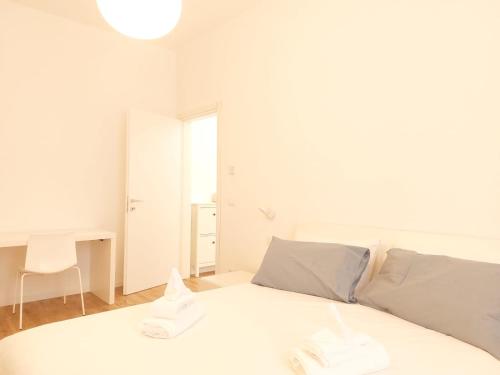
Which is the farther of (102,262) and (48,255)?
(102,262)

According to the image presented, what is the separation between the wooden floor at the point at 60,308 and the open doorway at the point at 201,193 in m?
0.66

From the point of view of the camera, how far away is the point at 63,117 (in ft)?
11.1

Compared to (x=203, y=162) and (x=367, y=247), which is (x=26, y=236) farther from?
(x=367, y=247)

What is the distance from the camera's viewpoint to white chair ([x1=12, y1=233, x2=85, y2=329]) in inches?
106

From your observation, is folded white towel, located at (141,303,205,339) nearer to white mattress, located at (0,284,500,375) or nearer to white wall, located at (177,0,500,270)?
white mattress, located at (0,284,500,375)

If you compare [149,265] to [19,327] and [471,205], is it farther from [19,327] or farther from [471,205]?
[471,205]

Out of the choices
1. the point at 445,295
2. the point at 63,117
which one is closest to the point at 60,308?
the point at 63,117

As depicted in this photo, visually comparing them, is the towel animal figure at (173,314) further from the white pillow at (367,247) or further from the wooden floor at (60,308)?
the wooden floor at (60,308)

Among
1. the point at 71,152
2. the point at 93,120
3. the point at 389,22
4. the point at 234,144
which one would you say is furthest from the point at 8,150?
the point at 389,22

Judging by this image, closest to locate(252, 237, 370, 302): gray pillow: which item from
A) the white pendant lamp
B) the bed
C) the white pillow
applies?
the white pillow

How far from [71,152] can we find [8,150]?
53 cm

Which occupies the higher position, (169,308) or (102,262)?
(169,308)

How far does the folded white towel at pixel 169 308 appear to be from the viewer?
1.36 m

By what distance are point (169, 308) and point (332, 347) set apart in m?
0.66
